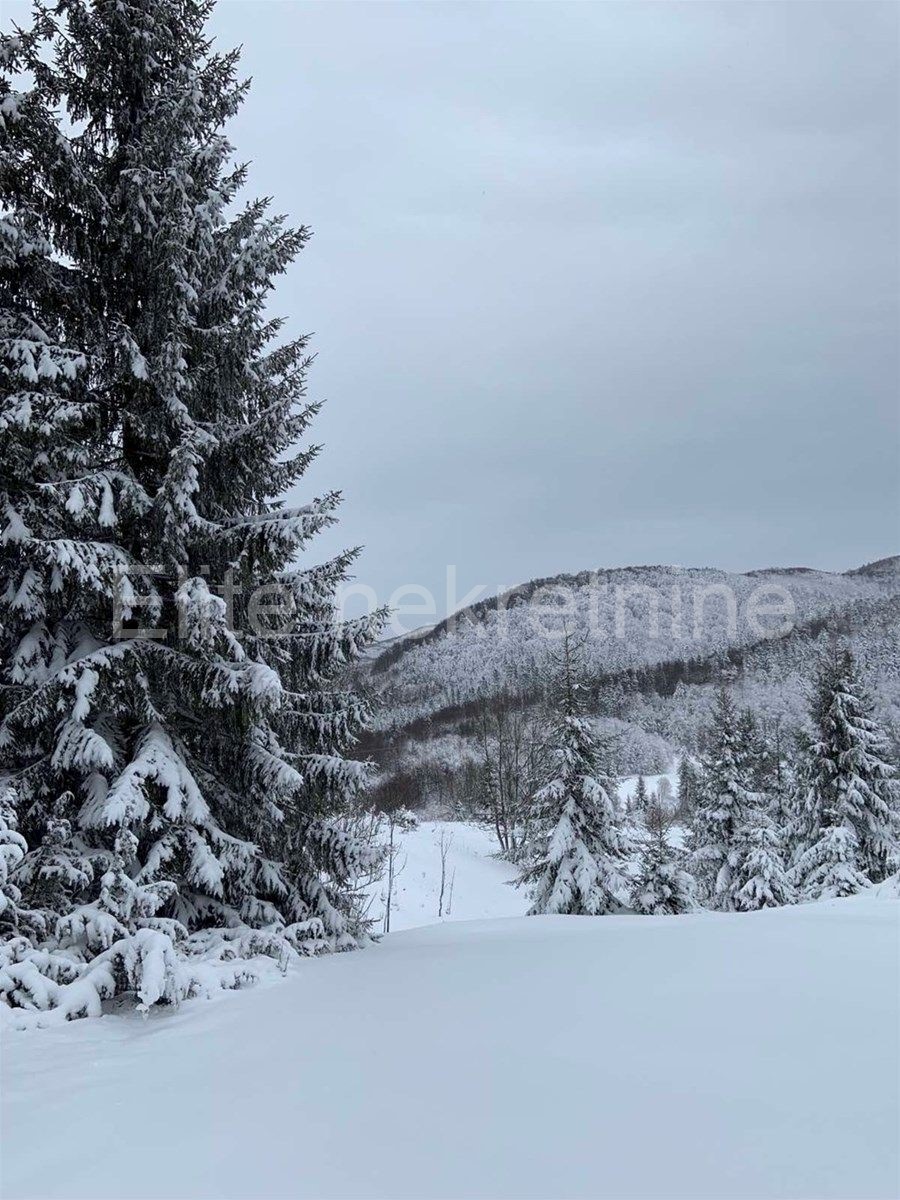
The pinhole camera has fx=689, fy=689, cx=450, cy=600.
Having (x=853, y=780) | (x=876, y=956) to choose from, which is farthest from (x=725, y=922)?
A: (x=853, y=780)

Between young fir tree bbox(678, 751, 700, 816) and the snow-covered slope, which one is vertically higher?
the snow-covered slope

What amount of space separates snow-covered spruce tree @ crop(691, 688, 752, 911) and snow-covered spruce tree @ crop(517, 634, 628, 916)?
22.0 ft

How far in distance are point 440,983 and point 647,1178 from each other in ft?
8.97

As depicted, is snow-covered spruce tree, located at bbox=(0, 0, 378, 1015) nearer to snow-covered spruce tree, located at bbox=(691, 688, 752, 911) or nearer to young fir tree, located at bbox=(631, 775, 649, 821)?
snow-covered spruce tree, located at bbox=(691, 688, 752, 911)

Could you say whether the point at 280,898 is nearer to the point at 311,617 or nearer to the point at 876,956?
the point at 311,617

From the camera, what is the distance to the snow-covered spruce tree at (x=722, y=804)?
20969mm

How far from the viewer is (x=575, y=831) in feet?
50.9

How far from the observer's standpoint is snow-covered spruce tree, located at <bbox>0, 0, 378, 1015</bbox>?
18.4ft

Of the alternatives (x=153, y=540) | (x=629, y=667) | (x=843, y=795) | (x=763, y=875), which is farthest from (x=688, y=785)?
(x=629, y=667)

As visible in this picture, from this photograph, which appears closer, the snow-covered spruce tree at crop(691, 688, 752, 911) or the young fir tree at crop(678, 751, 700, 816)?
the snow-covered spruce tree at crop(691, 688, 752, 911)

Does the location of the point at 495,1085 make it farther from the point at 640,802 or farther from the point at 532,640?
the point at 532,640

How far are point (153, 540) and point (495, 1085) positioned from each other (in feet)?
17.8

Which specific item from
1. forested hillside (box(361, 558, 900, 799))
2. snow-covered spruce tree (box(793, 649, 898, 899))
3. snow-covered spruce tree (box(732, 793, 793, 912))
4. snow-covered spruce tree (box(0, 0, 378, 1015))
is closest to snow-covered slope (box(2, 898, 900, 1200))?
snow-covered spruce tree (box(0, 0, 378, 1015))

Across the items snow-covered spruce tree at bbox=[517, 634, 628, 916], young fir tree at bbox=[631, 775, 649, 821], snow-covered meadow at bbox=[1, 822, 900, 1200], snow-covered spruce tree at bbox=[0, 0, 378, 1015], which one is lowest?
young fir tree at bbox=[631, 775, 649, 821]
